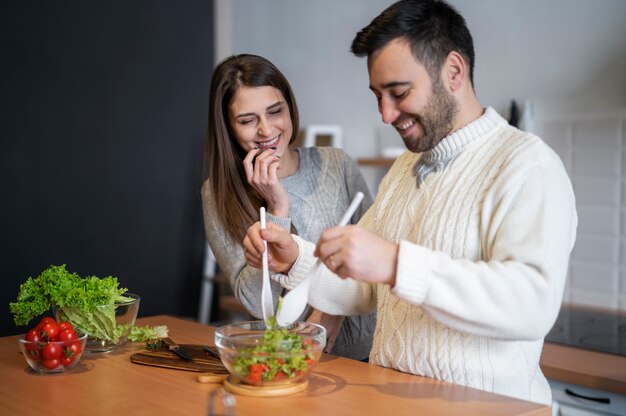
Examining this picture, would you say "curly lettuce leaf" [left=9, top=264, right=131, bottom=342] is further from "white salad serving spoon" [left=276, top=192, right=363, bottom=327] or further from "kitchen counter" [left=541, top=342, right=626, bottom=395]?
"kitchen counter" [left=541, top=342, right=626, bottom=395]

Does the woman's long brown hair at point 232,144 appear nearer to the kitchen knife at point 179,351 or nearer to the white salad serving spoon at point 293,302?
the kitchen knife at point 179,351

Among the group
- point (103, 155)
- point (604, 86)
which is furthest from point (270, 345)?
point (103, 155)

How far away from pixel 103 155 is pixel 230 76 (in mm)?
1605

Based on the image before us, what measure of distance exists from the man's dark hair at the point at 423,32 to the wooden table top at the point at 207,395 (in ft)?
2.15

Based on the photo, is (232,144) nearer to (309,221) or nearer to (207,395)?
(309,221)

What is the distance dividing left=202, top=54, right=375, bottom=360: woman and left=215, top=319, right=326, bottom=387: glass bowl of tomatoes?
0.59 m

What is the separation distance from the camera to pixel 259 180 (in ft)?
7.23

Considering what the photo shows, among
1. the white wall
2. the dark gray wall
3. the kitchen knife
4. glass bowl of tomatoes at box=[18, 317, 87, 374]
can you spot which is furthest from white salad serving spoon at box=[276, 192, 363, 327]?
the dark gray wall

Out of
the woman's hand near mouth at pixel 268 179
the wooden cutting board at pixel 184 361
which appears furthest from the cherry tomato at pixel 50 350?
the woman's hand near mouth at pixel 268 179

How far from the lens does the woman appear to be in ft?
7.32

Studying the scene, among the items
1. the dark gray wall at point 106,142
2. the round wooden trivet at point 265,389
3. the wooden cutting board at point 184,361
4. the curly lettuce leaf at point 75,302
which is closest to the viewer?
the round wooden trivet at point 265,389

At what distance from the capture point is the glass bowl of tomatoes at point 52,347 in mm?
1700

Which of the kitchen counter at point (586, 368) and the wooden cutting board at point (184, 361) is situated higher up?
the wooden cutting board at point (184, 361)

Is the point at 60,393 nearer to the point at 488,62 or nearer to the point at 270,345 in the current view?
the point at 270,345
